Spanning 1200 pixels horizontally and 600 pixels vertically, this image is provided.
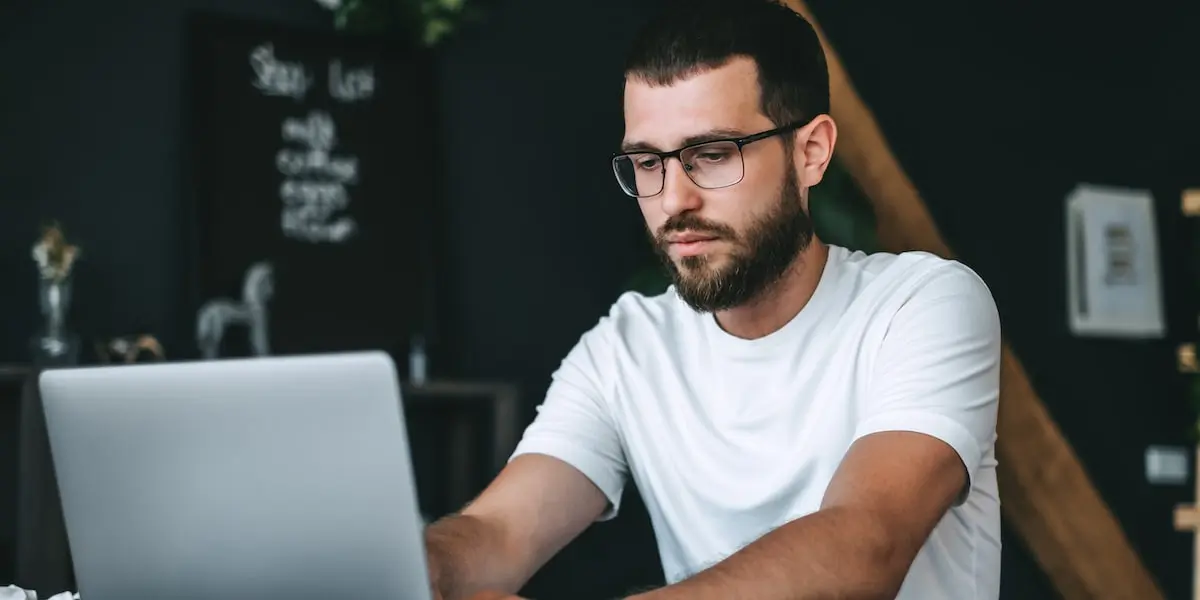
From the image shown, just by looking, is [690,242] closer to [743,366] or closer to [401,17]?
[743,366]

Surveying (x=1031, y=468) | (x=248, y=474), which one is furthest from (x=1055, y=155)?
(x=248, y=474)

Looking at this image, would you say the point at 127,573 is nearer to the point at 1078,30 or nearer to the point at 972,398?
the point at 972,398

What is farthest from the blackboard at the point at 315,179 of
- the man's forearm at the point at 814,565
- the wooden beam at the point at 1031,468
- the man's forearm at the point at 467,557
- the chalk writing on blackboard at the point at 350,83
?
the man's forearm at the point at 814,565

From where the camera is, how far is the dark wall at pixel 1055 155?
4195mm

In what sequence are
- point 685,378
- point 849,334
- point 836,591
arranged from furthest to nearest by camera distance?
point 685,378
point 849,334
point 836,591

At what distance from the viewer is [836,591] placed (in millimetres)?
1201

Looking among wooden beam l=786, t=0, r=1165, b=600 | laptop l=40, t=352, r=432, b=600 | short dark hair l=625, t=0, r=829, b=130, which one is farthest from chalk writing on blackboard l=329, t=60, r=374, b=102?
laptop l=40, t=352, r=432, b=600

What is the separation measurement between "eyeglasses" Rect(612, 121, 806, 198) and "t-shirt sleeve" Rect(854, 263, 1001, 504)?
290 mm

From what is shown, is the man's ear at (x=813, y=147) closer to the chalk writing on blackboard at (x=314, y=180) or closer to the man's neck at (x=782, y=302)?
the man's neck at (x=782, y=302)

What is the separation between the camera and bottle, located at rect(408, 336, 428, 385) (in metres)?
3.23

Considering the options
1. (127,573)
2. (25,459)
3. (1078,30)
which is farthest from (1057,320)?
(127,573)

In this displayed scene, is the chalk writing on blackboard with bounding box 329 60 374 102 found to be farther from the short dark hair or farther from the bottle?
the short dark hair

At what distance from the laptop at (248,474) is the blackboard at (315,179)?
2.03 m

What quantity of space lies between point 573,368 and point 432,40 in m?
1.76
